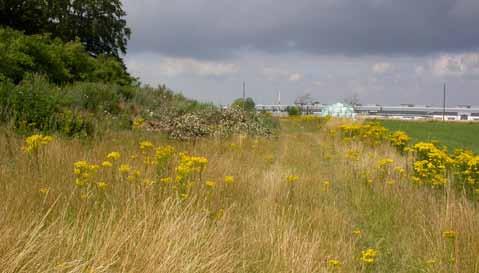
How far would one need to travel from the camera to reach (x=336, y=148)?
35.2ft

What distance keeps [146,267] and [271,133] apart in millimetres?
12423

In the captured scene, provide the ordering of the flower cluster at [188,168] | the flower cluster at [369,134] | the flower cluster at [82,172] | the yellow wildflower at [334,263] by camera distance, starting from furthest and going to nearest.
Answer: the flower cluster at [369,134] < the flower cluster at [188,168] < the flower cluster at [82,172] < the yellow wildflower at [334,263]

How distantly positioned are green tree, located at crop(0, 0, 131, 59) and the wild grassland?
2436 centimetres

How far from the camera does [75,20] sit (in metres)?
31.6

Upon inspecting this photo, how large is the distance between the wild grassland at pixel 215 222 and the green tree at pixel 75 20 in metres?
24.4

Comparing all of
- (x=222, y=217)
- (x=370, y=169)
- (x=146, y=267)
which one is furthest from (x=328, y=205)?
(x=146, y=267)

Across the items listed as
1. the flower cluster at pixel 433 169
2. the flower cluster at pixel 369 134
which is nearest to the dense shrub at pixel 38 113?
the flower cluster at pixel 433 169

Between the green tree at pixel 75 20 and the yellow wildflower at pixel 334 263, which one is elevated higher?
the green tree at pixel 75 20

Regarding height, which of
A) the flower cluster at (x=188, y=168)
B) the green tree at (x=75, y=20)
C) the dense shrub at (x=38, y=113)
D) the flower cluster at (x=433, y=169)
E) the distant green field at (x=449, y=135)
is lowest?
the distant green field at (x=449, y=135)

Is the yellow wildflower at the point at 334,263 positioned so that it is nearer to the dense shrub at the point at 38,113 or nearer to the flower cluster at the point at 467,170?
the flower cluster at the point at 467,170

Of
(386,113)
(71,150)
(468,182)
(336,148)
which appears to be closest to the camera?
(468,182)

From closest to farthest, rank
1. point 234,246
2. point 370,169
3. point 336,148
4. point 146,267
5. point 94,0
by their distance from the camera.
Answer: point 146,267
point 234,246
point 370,169
point 336,148
point 94,0

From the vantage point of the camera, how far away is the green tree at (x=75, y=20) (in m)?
27.1

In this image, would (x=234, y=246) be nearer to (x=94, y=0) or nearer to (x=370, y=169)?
(x=370, y=169)
